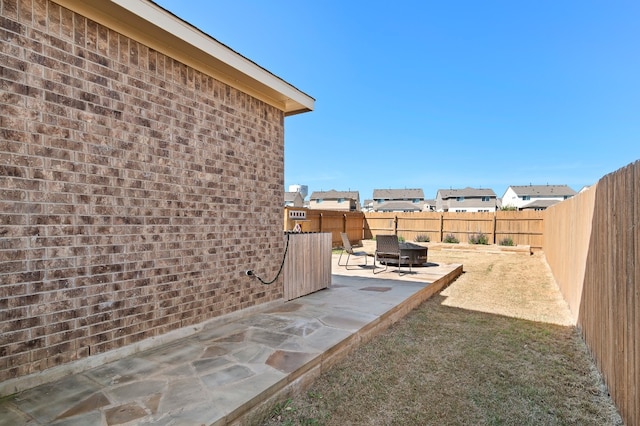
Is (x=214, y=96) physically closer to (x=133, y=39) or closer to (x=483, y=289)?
(x=133, y=39)

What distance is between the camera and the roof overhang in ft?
9.01

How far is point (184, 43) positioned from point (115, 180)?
5.43 ft

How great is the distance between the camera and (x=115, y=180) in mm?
2934

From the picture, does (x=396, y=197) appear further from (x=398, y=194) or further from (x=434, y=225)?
(x=434, y=225)

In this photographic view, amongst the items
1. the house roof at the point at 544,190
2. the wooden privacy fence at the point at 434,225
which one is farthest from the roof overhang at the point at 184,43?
the house roof at the point at 544,190

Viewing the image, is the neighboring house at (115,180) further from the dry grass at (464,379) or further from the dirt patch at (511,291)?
the dirt patch at (511,291)

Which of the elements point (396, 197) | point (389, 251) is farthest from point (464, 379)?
point (396, 197)

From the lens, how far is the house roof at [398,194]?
60156 mm

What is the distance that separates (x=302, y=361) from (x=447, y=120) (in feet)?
78.0

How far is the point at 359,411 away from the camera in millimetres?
2510

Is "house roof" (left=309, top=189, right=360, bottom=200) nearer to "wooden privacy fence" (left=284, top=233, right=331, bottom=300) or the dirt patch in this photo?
the dirt patch

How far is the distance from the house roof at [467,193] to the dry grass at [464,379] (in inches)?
2082

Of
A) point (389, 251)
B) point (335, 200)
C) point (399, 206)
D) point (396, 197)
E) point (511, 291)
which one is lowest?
point (511, 291)

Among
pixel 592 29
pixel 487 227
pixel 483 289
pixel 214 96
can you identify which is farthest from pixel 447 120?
pixel 214 96
